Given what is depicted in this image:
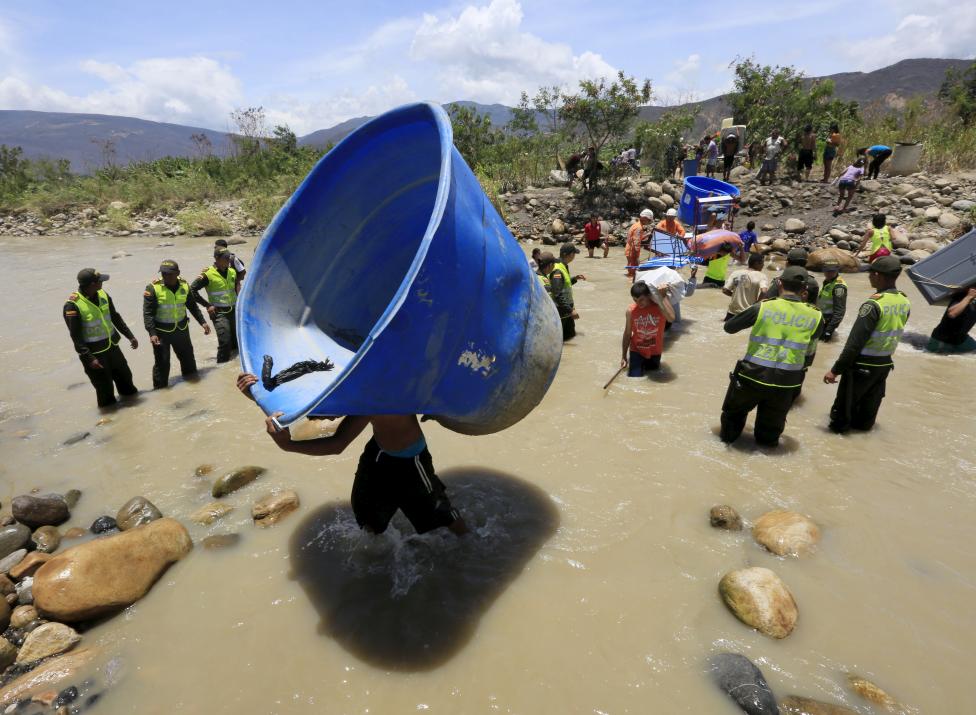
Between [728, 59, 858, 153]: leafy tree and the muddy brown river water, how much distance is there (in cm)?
1431

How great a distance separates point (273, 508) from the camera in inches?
146

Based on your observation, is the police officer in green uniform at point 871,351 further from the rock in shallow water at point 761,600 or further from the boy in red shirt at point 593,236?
the boy in red shirt at point 593,236

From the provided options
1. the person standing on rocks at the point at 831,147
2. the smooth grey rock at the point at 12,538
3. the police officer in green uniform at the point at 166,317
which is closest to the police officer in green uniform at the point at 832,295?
the police officer in green uniform at the point at 166,317

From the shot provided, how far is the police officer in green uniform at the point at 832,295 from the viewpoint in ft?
18.8

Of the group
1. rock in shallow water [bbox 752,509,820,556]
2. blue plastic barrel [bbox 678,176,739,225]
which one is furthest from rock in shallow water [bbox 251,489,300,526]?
blue plastic barrel [bbox 678,176,739,225]

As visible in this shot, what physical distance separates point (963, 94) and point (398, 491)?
27.3 meters

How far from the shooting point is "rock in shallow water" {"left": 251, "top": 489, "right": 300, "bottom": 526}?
12.1 ft

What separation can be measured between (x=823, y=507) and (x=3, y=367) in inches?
412

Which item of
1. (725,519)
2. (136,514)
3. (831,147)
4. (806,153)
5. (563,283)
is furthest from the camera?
(806,153)

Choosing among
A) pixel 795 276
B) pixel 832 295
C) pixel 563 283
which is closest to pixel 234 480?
pixel 563 283

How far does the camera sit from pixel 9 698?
239 centimetres

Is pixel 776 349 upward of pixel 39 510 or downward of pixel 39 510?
upward

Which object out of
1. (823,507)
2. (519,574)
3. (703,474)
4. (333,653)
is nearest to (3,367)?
(333,653)

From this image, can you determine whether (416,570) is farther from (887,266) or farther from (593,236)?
(593,236)
